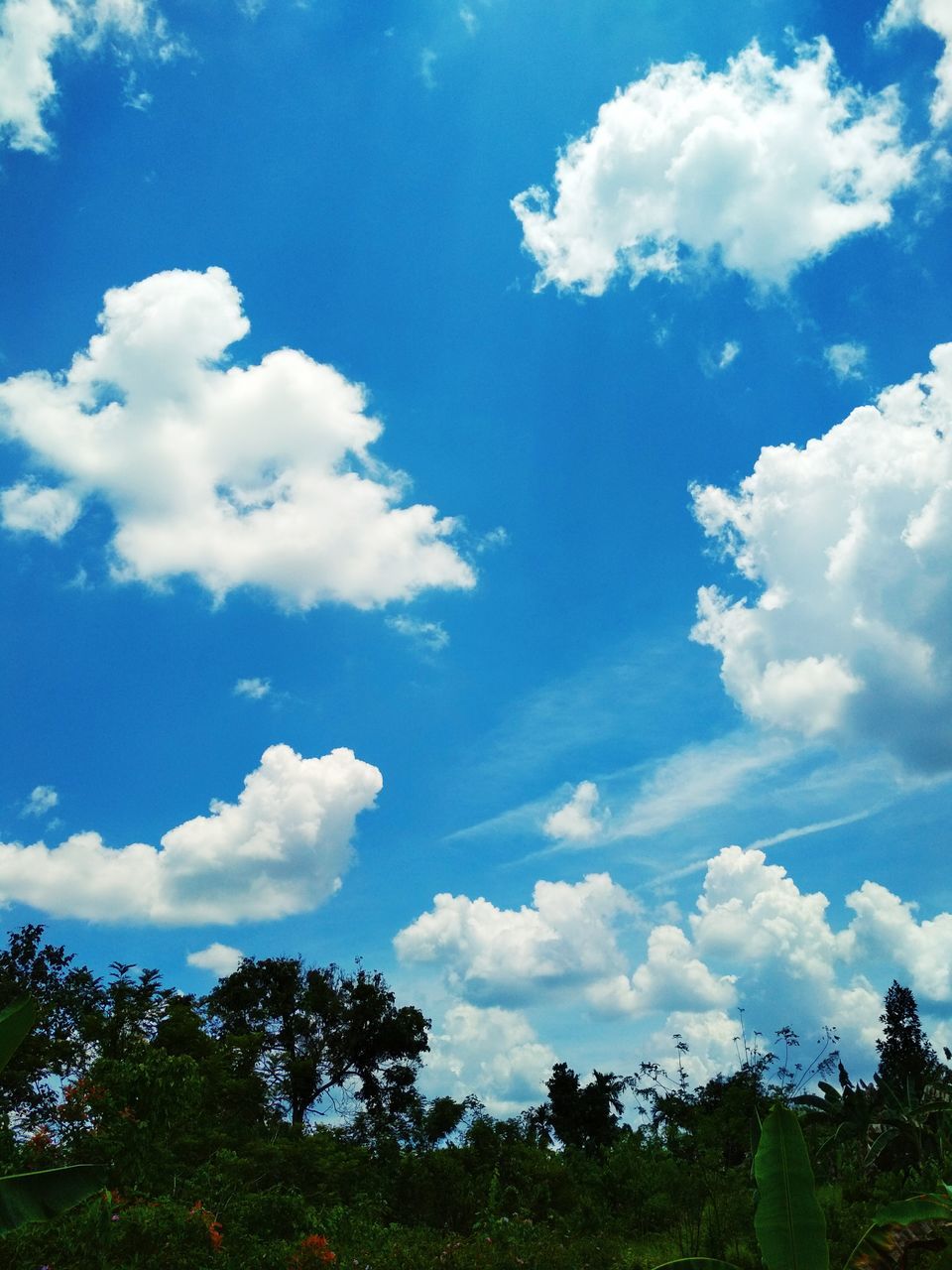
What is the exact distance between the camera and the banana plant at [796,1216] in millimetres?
6617

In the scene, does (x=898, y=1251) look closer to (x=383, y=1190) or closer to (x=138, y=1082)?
(x=138, y=1082)

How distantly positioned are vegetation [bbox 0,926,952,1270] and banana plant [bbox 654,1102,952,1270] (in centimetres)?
1

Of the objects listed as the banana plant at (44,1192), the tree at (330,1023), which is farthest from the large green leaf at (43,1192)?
the tree at (330,1023)

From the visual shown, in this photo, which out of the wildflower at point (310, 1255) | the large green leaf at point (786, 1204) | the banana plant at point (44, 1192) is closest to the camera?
the large green leaf at point (786, 1204)

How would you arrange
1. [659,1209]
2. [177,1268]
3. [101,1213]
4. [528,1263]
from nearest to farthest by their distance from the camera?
[101,1213] < [177,1268] < [528,1263] < [659,1209]

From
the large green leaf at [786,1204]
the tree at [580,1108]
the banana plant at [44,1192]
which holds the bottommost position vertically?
the tree at [580,1108]

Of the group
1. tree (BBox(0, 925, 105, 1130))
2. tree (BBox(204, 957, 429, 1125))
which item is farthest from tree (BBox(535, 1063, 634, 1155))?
tree (BBox(0, 925, 105, 1130))

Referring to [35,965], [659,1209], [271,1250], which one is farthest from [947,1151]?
[35,965]

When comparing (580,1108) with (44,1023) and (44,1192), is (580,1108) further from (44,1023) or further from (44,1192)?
(44,1192)

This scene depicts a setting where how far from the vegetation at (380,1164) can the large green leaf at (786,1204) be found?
0.04 feet

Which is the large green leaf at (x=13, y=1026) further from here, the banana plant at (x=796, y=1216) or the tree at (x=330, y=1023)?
the tree at (x=330, y=1023)

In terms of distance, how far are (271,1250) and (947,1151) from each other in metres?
12.1

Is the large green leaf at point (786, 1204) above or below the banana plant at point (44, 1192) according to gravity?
below

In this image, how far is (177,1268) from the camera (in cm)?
1073
